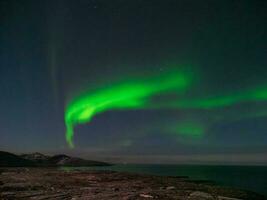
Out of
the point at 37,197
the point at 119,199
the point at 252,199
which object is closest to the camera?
the point at 119,199

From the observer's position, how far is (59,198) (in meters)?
39.5

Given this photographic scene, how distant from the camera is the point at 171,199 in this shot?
129 feet

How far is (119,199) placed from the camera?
38.1 metres

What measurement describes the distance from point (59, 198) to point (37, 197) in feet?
12.6

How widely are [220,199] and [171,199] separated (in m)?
8.21

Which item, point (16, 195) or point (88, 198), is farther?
point (16, 195)

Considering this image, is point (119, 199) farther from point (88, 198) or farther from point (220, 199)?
point (220, 199)

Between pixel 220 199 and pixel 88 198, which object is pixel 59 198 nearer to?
pixel 88 198

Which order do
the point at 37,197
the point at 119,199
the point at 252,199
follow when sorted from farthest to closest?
1. the point at 252,199
2. the point at 37,197
3. the point at 119,199

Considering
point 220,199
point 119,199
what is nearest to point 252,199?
point 220,199

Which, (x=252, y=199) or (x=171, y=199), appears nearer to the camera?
(x=171, y=199)

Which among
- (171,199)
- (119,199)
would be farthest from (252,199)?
(119,199)

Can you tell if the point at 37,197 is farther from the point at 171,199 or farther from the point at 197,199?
the point at 197,199

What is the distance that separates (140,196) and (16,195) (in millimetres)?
19369
